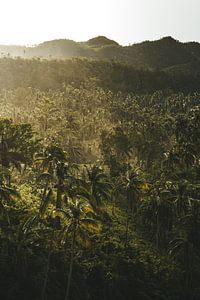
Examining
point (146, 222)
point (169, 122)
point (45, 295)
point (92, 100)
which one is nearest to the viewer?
point (45, 295)

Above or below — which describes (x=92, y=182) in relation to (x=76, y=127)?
below

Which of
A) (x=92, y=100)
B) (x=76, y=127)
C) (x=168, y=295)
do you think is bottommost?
(x=168, y=295)

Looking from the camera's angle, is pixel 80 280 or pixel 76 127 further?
pixel 76 127

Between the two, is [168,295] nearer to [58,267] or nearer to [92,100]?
[58,267]

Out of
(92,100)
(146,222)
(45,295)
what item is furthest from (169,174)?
(92,100)

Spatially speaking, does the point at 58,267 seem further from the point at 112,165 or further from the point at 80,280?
the point at 112,165

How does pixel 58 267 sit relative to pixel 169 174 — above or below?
below

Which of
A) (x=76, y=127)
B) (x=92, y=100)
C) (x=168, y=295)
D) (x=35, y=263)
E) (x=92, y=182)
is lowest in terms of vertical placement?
(x=168, y=295)

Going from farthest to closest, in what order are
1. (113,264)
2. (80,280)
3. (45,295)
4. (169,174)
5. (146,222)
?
(169,174) → (146,222) → (113,264) → (80,280) → (45,295)

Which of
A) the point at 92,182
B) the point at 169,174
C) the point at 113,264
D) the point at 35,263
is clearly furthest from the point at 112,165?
the point at 35,263

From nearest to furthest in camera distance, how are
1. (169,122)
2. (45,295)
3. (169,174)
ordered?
1. (45,295)
2. (169,174)
3. (169,122)
